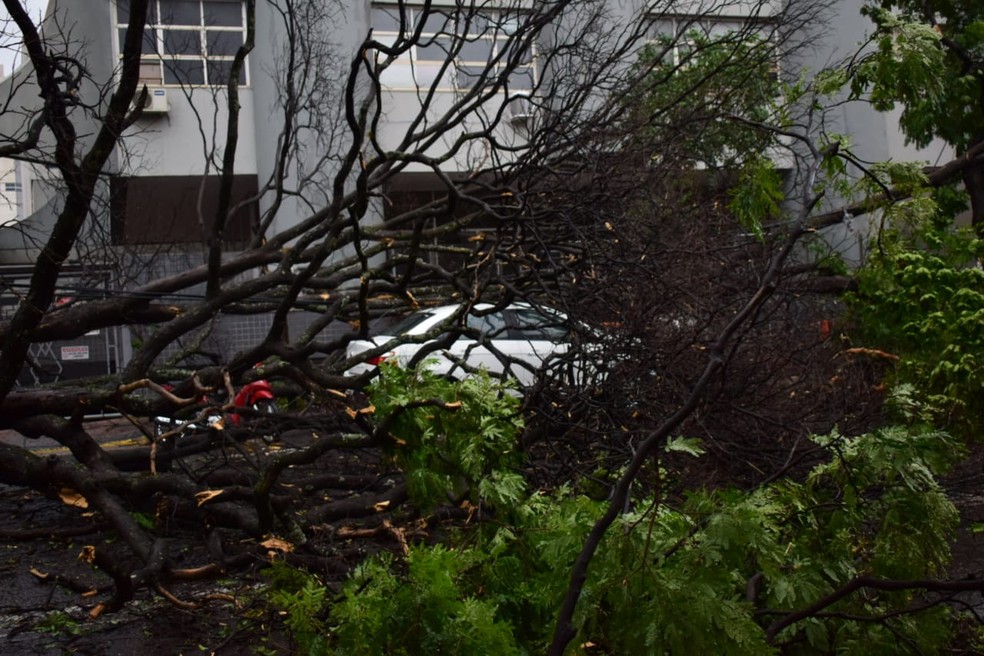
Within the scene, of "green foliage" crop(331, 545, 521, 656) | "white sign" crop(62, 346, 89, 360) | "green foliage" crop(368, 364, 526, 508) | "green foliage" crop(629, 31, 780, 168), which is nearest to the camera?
"green foliage" crop(331, 545, 521, 656)

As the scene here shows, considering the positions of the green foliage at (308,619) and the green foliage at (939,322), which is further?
the green foliage at (939,322)

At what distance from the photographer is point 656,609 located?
236cm

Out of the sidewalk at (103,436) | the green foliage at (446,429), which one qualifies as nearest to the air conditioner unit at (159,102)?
the sidewalk at (103,436)

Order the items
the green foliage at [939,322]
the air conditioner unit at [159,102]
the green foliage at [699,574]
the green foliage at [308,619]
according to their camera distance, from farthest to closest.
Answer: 1. the air conditioner unit at [159,102]
2. the green foliage at [939,322]
3. the green foliage at [308,619]
4. the green foliage at [699,574]

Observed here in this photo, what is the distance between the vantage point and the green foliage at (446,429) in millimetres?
3908

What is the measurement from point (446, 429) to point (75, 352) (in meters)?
15.2

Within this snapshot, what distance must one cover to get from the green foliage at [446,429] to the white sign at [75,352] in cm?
1466

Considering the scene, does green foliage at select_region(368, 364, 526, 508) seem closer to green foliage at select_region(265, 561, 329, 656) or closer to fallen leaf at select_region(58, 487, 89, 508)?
green foliage at select_region(265, 561, 329, 656)

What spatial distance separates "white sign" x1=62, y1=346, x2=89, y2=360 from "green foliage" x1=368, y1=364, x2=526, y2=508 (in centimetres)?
1466

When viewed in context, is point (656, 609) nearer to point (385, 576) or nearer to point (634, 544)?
point (634, 544)

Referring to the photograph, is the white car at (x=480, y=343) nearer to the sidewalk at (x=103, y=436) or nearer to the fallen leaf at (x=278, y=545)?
the fallen leaf at (x=278, y=545)

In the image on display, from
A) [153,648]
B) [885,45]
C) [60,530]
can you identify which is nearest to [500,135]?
[60,530]

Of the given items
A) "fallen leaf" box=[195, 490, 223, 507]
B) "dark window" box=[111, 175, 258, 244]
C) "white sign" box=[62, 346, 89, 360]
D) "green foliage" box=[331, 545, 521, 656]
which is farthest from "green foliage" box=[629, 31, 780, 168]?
"white sign" box=[62, 346, 89, 360]

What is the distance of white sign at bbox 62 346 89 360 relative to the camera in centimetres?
1756
